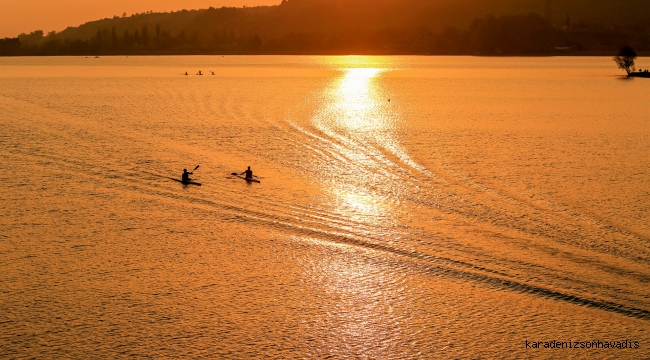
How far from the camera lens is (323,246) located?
21.6m

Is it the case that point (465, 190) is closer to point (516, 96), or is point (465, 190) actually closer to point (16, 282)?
point (16, 282)

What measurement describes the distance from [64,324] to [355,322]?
6893 millimetres

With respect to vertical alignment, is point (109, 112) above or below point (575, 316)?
above

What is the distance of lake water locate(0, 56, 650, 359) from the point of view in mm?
16125

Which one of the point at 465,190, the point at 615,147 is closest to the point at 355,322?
the point at 465,190

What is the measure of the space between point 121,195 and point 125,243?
6.13 meters

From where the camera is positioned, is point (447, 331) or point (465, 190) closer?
point (447, 331)

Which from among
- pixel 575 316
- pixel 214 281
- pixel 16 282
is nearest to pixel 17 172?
pixel 16 282

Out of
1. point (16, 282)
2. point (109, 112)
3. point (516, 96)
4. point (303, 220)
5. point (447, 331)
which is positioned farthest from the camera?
point (516, 96)

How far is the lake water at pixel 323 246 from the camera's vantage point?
52.9 ft

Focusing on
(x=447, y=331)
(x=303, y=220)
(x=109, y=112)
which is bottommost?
(x=447, y=331)

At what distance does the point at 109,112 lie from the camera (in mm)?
60625

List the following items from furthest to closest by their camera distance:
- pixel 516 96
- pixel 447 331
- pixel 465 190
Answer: pixel 516 96 < pixel 465 190 < pixel 447 331

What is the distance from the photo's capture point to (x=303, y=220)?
24156 mm
